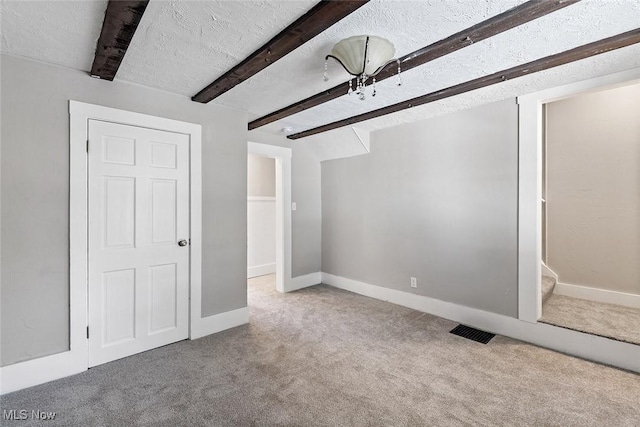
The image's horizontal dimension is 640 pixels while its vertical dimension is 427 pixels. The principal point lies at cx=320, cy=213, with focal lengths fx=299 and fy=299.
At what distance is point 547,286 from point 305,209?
3.12 metres

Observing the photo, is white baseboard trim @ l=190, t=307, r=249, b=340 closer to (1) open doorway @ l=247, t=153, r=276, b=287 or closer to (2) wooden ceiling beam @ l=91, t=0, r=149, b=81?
(1) open doorway @ l=247, t=153, r=276, b=287

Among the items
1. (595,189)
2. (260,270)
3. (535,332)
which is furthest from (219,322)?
(595,189)

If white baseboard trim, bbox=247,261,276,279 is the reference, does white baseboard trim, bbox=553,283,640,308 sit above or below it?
above

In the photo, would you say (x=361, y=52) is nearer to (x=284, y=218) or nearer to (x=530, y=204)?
(x=530, y=204)

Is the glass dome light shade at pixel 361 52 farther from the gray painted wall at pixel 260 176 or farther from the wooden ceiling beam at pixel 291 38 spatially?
the gray painted wall at pixel 260 176

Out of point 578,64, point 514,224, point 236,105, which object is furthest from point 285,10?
point 514,224

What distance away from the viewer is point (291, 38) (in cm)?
167

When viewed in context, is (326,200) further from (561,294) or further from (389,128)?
(561,294)

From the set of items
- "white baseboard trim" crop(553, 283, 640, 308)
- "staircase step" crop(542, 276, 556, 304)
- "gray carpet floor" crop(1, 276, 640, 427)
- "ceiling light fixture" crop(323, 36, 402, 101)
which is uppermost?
"ceiling light fixture" crop(323, 36, 402, 101)

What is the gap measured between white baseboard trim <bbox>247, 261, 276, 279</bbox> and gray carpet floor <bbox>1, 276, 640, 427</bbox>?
2.24m

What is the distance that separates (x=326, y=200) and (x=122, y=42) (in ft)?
10.5

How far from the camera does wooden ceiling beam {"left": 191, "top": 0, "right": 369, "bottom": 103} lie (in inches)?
56.3

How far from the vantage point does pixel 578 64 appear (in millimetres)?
2105

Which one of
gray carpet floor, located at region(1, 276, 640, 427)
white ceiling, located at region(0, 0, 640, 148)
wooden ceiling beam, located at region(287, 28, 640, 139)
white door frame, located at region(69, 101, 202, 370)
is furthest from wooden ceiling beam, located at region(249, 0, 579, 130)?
gray carpet floor, located at region(1, 276, 640, 427)
